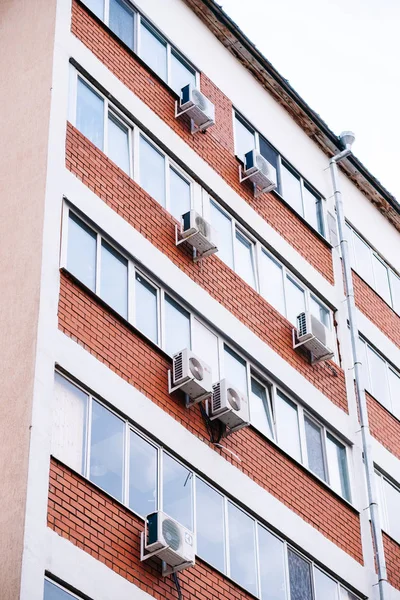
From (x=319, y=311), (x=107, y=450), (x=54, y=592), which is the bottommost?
(x=54, y=592)

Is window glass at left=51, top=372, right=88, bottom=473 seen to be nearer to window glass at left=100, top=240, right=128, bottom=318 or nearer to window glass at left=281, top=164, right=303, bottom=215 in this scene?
window glass at left=100, top=240, right=128, bottom=318

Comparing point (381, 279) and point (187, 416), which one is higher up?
point (381, 279)

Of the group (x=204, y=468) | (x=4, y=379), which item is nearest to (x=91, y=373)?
(x=4, y=379)

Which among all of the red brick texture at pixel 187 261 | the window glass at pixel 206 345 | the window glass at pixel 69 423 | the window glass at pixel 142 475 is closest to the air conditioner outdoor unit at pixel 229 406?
the window glass at pixel 206 345

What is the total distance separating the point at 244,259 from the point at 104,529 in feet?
23.3

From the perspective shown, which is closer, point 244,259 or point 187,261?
point 187,261

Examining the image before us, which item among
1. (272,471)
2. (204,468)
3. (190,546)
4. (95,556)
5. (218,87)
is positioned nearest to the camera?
(95,556)

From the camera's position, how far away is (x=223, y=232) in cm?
1962

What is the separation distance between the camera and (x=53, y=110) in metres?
16.7

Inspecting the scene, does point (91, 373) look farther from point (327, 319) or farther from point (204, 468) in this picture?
point (327, 319)

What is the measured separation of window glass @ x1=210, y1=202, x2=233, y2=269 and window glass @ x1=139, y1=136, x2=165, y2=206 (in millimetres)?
1292

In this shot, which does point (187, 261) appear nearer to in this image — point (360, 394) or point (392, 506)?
point (360, 394)

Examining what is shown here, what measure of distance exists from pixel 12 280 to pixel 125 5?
6.61m

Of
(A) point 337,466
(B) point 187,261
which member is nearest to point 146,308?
(B) point 187,261
